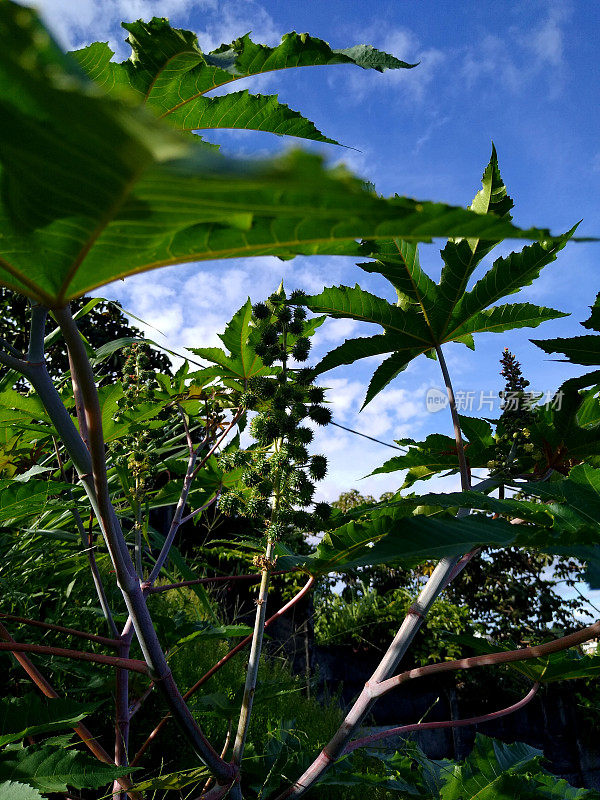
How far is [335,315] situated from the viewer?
1.38 m

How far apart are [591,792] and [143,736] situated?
1.75 meters

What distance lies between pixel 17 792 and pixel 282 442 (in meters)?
0.83

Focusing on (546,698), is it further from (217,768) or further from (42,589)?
(217,768)

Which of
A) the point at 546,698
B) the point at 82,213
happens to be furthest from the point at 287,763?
the point at 546,698

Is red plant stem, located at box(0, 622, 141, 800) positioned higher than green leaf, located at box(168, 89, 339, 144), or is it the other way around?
green leaf, located at box(168, 89, 339, 144)

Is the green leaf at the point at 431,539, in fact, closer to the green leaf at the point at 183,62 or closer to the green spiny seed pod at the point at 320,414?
the green spiny seed pod at the point at 320,414

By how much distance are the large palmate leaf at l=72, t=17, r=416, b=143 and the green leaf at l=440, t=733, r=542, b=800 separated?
5.31 ft

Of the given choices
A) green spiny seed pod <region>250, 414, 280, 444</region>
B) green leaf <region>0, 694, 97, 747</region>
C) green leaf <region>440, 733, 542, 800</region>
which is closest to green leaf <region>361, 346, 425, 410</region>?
green spiny seed pod <region>250, 414, 280, 444</region>

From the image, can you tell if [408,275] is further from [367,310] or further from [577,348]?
[577,348]

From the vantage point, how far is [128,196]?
373mm

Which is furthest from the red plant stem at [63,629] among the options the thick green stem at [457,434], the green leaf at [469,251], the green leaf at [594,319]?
the green leaf at [594,319]

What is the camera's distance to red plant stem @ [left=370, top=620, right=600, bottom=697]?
95 cm

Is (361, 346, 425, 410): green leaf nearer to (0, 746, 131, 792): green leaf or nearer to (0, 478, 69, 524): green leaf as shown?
(0, 478, 69, 524): green leaf

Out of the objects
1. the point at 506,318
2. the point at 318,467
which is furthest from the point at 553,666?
the point at 506,318
